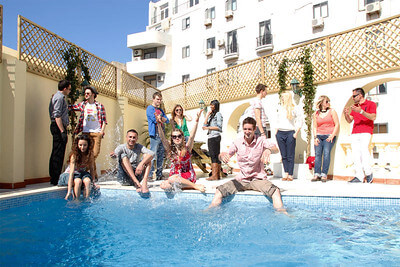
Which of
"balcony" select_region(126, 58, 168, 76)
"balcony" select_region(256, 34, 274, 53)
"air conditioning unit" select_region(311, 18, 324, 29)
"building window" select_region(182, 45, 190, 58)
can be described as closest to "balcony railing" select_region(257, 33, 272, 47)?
"balcony" select_region(256, 34, 274, 53)

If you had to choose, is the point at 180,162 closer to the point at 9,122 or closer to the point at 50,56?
the point at 9,122

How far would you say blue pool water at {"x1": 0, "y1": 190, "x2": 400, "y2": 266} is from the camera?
7.81ft

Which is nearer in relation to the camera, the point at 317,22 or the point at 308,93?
the point at 308,93

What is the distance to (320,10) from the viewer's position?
1691 centimetres

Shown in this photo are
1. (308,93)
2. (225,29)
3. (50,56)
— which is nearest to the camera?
(50,56)

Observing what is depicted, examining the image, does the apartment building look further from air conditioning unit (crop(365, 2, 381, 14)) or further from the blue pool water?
the blue pool water

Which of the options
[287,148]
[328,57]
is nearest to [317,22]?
[328,57]

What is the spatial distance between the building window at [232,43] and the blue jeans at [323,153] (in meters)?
15.9

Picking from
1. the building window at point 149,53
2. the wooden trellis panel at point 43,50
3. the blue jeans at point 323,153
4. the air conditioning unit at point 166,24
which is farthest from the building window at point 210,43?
the blue jeans at point 323,153

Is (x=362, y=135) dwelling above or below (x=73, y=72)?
below

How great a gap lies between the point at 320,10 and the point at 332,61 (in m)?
12.1

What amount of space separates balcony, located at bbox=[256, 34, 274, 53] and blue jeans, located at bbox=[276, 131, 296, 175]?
13817 millimetres

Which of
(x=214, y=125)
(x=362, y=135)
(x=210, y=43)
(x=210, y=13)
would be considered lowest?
(x=362, y=135)

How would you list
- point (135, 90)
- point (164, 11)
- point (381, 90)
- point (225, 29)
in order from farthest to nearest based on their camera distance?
point (164, 11) < point (225, 29) < point (381, 90) < point (135, 90)
